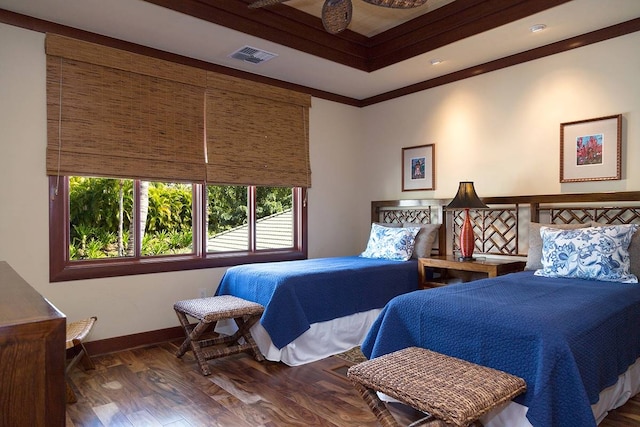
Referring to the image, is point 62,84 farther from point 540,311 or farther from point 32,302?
point 540,311

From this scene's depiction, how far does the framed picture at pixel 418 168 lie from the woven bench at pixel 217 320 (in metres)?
2.22

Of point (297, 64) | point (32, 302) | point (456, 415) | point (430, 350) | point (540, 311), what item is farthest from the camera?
point (297, 64)

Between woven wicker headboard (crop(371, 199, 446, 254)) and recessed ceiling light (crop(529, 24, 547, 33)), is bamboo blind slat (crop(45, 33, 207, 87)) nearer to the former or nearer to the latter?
woven wicker headboard (crop(371, 199, 446, 254))

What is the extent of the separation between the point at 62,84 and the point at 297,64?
187 centimetres

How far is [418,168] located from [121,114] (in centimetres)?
281

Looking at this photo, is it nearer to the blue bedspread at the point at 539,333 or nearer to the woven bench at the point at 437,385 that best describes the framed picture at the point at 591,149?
the blue bedspread at the point at 539,333

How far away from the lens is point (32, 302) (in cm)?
81

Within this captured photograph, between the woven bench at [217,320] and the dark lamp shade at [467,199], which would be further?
the dark lamp shade at [467,199]

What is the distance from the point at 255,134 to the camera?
411 cm

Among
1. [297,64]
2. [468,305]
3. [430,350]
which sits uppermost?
[297,64]

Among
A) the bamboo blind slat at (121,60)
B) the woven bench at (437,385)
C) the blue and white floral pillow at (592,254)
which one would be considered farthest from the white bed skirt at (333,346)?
the bamboo blind slat at (121,60)

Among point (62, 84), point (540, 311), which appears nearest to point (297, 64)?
point (62, 84)

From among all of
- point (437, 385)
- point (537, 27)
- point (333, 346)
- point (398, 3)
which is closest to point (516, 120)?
point (537, 27)

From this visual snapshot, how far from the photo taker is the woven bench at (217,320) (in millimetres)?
2895
